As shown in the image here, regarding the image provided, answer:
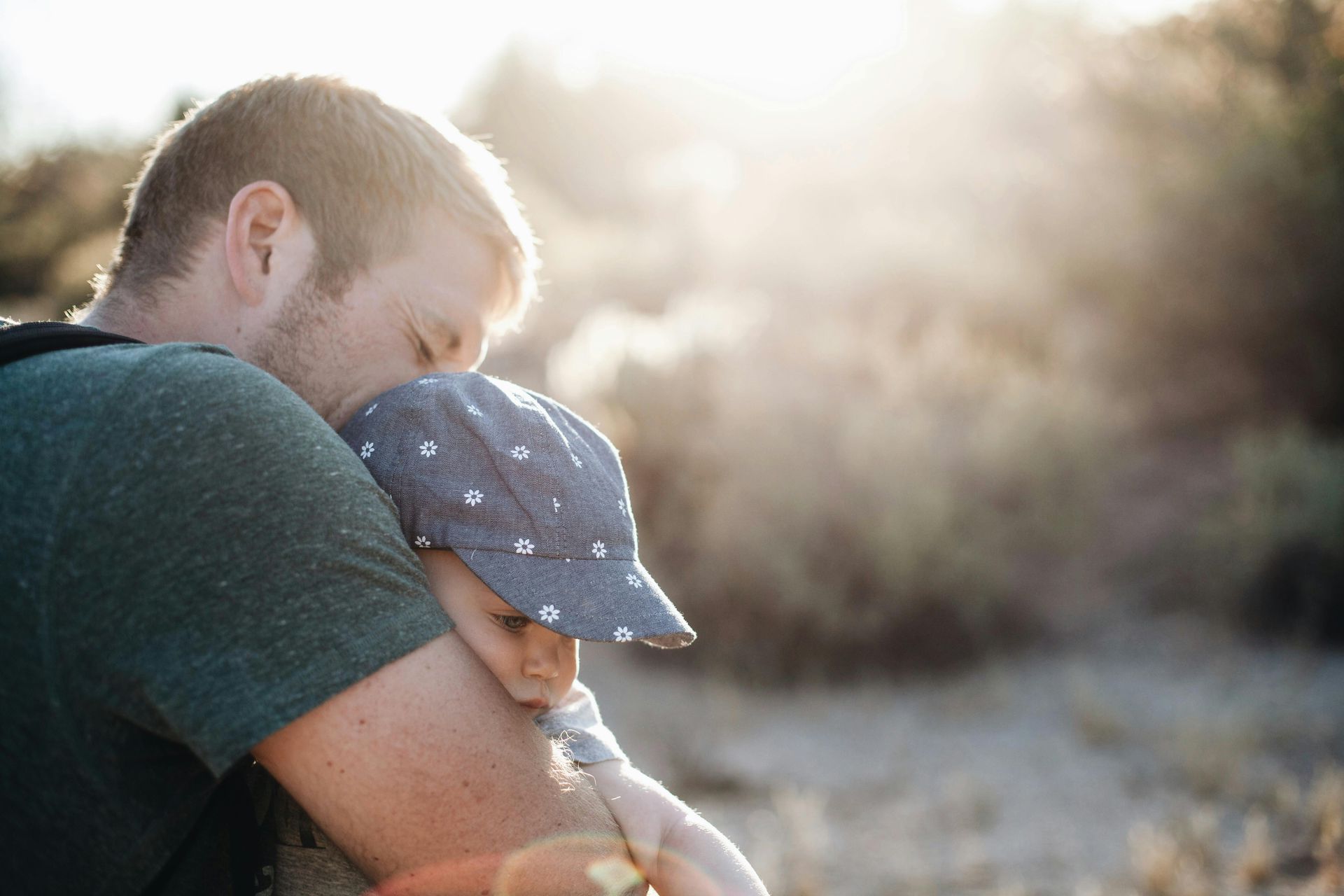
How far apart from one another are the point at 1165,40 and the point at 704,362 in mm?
9760

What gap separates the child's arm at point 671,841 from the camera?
4.62ft

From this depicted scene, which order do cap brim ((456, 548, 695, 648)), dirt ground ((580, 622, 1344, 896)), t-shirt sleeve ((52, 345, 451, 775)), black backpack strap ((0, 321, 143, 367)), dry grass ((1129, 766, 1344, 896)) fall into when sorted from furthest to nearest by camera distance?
dirt ground ((580, 622, 1344, 896)) < dry grass ((1129, 766, 1344, 896)) < cap brim ((456, 548, 695, 648)) < black backpack strap ((0, 321, 143, 367)) < t-shirt sleeve ((52, 345, 451, 775))

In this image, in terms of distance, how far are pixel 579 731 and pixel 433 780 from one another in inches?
18.9

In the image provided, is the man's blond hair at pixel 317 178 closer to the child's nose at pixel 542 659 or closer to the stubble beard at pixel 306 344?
the stubble beard at pixel 306 344

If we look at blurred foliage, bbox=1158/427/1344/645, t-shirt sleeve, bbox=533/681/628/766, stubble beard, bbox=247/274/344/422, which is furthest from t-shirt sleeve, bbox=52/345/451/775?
blurred foliage, bbox=1158/427/1344/645

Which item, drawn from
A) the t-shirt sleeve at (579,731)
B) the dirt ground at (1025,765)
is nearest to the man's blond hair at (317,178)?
the t-shirt sleeve at (579,731)

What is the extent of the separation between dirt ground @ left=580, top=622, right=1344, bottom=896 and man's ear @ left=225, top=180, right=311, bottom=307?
3551mm

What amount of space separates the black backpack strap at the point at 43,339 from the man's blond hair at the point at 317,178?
0.48 metres

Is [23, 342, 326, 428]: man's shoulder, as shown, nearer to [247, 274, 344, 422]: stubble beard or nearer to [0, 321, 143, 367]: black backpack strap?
[0, 321, 143, 367]: black backpack strap

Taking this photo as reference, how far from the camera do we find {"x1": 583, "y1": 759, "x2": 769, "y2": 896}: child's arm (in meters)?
1.41

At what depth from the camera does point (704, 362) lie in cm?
809

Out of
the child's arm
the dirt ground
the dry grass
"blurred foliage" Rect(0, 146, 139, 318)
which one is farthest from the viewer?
"blurred foliage" Rect(0, 146, 139, 318)

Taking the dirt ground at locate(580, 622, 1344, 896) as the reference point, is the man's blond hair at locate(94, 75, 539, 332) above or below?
above

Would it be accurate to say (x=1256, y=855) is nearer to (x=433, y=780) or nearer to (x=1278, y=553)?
(x=1278, y=553)
